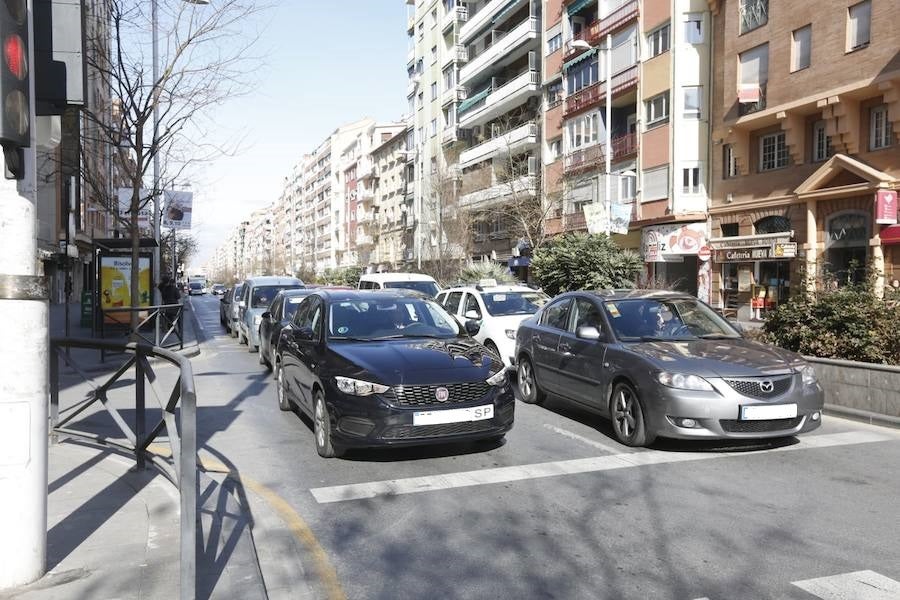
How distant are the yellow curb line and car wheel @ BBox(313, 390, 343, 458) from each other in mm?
784

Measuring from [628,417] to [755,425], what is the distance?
116 cm

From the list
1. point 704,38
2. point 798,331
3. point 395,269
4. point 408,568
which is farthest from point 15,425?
point 395,269

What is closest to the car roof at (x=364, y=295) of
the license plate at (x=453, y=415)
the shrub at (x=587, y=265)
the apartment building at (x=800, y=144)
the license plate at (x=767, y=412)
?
the license plate at (x=453, y=415)

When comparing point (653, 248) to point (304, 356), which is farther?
point (653, 248)

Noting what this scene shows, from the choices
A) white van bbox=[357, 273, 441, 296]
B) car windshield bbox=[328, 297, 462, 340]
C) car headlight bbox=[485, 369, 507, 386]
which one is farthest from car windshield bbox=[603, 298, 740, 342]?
white van bbox=[357, 273, 441, 296]

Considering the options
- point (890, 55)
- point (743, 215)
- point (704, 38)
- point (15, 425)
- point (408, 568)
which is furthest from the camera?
point (704, 38)

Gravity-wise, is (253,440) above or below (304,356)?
below

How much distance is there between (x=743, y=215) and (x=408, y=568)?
2735 cm

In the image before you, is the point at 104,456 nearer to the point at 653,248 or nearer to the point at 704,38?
the point at 653,248

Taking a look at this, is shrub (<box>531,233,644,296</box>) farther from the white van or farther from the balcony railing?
the balcony railing

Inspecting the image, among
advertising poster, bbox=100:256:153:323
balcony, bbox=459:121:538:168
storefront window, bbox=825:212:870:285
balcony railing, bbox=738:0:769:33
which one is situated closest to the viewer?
advertising poster, bbox=100:256:153:323

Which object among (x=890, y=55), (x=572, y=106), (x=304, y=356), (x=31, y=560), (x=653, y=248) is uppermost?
(x=572, y=106)

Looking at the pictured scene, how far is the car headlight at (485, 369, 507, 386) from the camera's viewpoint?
6.65 m

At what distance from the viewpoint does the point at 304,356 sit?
768cm
